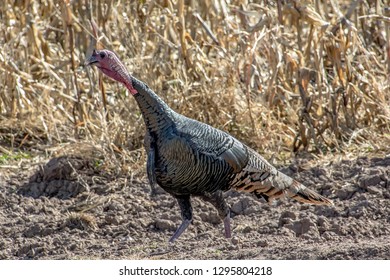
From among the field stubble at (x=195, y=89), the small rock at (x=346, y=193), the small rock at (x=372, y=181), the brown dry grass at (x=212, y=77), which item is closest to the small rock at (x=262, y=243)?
the field stubble at (x=195, y=89)

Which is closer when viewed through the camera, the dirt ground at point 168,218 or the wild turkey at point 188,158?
the wild turkey at point 188,158

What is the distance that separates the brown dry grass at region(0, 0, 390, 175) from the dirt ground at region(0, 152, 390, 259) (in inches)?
13.5

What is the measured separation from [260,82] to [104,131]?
1.35 metres

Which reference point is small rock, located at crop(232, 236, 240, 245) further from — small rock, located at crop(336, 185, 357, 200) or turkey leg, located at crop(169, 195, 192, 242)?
small rock, located at crop(336, 185, 357, 200)

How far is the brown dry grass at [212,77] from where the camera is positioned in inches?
290

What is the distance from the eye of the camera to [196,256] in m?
5.37

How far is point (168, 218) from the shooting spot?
6.59 meters

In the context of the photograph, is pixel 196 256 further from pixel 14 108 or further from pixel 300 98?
pixel 14 108

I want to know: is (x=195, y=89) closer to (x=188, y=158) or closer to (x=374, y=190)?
(x=374, y=190)

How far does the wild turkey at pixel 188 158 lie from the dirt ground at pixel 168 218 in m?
0.29

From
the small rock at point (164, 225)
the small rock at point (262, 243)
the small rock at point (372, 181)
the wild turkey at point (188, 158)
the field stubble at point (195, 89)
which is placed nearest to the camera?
the wild turkey at point (188, 158)

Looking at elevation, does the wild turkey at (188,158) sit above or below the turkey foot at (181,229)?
above

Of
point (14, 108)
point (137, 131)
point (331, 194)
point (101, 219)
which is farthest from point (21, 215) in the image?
point (331, 194)

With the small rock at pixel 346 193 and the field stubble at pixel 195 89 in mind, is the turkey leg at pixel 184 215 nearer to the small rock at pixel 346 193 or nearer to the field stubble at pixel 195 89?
the field stubble at pixel 195 89
